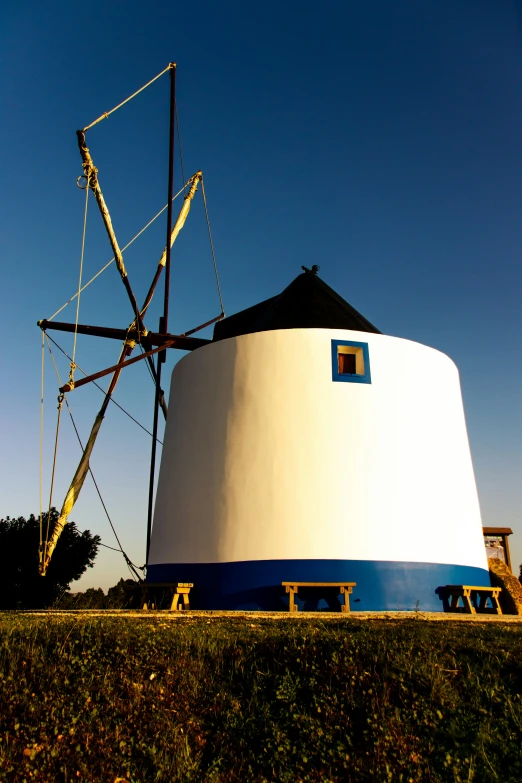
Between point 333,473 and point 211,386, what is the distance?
10.8 ft

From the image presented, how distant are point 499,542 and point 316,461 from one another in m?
7.84

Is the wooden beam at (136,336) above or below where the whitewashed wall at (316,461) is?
above

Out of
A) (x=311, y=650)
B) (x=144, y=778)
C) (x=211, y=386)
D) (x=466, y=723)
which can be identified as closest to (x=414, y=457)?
(x=211, y=386)

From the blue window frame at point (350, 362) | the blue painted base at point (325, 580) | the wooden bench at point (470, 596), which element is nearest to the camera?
the blue painted base at point (325, 580)

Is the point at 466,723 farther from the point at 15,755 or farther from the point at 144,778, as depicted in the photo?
the point at 15,755

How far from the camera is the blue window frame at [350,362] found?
13.4 m

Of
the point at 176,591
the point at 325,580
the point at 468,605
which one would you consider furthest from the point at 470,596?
the point at 176,591

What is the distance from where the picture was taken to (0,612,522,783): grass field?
206 inches

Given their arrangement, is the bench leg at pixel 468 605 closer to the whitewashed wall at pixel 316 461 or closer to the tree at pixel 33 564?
the whitewashed wall at pixel 316 461

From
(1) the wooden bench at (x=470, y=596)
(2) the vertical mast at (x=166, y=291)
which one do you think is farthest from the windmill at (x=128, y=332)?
(1) the wooden bench at (x=470, y=596)

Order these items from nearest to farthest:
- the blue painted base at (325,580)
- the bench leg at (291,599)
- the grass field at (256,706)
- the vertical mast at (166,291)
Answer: the grass field at (256,706) < the bench leg at (291,599) < the blue painted base at (325,580) < the vertical mast at (166,291)

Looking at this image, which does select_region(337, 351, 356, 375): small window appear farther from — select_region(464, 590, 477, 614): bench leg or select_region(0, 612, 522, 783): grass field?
select_region(0, 612, 522, 783): grass field

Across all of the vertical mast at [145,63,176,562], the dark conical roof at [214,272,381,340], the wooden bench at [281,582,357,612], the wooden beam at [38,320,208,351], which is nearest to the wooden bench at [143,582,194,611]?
the wooden bench at [281,582,357,612]

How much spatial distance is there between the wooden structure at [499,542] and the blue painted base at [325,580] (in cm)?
571
